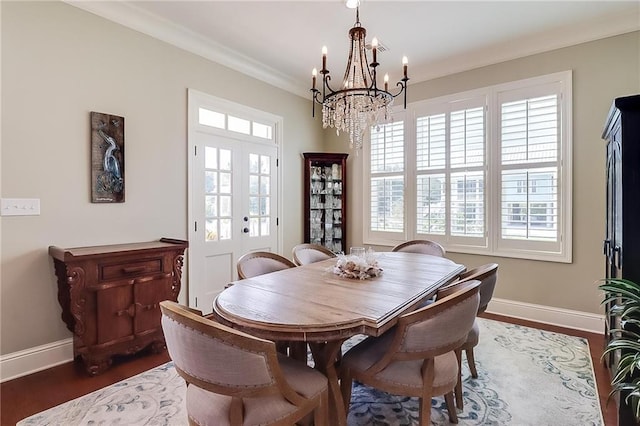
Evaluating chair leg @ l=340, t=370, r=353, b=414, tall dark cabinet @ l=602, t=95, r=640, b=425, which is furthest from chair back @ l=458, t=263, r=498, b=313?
chair leg @ l=340, t=370, r=353, b=414

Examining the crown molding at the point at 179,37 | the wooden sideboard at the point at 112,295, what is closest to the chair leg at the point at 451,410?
the wooden sideboard at the point at 112,295

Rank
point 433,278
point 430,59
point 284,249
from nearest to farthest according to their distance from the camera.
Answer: point 433,278 → point 430,59 → point 284,249

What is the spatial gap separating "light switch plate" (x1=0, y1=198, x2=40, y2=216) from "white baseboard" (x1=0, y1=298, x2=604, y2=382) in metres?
1.03

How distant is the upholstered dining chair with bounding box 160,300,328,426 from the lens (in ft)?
3.78

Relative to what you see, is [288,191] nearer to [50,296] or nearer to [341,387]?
[50,296]

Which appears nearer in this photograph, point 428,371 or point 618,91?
point 428,371

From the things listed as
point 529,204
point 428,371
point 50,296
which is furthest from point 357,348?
point 529,204

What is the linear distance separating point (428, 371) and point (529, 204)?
2866 millimetres

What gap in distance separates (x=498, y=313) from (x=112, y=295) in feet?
12.9

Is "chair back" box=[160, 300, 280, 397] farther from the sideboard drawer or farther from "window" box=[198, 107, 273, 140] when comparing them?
"window" box=[198, 107, 273, 140]

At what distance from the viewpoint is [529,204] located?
11.8 ft

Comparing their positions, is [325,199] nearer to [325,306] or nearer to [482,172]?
[482,172]

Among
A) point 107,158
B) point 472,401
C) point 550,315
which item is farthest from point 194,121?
point 550,315

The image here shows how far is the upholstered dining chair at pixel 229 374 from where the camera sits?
1151mm
